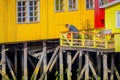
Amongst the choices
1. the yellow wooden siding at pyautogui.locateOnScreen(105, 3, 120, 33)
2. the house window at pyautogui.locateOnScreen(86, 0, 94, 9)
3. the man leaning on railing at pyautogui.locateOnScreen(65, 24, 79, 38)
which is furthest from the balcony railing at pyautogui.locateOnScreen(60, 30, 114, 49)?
the house window at pyautogui.locateOnScreen(86, 0, 94, 9)

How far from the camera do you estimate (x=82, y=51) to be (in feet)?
108

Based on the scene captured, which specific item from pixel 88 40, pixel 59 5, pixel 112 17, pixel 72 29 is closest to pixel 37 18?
pixel 59 5

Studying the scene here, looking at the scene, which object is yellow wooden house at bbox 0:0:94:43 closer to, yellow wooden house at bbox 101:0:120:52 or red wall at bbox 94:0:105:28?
red wall at bbox 94:0:105:28

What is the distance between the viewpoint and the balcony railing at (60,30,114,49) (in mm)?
30953

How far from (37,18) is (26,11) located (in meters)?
1.03

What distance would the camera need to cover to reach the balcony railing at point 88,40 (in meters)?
31.0

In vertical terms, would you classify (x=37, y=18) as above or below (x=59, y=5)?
below

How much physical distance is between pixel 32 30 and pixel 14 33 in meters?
1.29

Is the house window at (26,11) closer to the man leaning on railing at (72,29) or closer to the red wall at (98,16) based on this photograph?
the man leaning on railing at (72,29)

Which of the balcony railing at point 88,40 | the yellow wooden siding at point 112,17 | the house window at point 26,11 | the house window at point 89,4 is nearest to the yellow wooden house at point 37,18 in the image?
the house window at point 26,11

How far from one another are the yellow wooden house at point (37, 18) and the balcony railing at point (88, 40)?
1689mm

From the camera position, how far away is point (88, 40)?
3191 centimetres

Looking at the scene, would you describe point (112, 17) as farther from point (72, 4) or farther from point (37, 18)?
point (37, 18)

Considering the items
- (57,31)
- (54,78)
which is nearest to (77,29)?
(57,31)
